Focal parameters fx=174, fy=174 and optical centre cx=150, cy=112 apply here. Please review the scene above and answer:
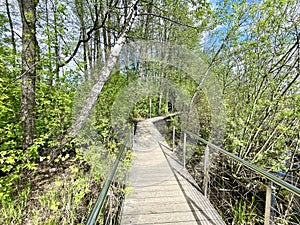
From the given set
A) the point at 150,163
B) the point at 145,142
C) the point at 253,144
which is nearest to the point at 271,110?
the point at 253,144

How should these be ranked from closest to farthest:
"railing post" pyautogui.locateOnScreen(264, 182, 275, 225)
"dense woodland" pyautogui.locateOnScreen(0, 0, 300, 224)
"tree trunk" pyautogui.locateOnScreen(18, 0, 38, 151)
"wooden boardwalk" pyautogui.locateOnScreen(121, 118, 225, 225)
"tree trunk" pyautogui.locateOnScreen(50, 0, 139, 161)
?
"railing post" pyautogui.locateOnScreen(264, 182, 275, 225) < "wooden boardwalk" pyautogui.locateOnScreen(121, 118, 225, 225) < "dense woodland" pyautogui.locateOnScreen(0, 0, 300, 224) < "tree trunk" pyautogui.locateOnScreen(18, 0, 38, 151) < "tree trunk" pyautogui.locateOnScreen(50, 0, 139, 161)

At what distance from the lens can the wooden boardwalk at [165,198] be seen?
2.02 metres

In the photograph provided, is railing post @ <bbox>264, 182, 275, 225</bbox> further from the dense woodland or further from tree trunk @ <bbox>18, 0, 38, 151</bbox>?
tree trunk @ <bbox>18, 0, 38, 151</bbox>

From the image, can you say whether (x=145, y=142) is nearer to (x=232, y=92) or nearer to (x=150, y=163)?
(x=150, y=163)

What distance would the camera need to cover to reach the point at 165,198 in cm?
245

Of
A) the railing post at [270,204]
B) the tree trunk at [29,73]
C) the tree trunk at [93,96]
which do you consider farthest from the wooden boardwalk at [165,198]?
the tree trunk at [29,73]

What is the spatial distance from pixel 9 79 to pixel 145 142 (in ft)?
13.2

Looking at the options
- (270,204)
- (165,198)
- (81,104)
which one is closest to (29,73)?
(81,104)

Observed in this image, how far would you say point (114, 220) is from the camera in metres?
2.05

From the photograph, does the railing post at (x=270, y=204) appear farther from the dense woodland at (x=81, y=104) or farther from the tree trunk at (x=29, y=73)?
the tree trunk at (x=29, y=73)

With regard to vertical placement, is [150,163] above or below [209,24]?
below

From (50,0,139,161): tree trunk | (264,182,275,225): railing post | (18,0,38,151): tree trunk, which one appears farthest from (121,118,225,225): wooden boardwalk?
(18,0,38,151): tree trunk

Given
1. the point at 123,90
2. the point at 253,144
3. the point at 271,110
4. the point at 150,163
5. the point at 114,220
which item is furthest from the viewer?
the point at 123,90

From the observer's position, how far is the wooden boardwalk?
2.02 m
